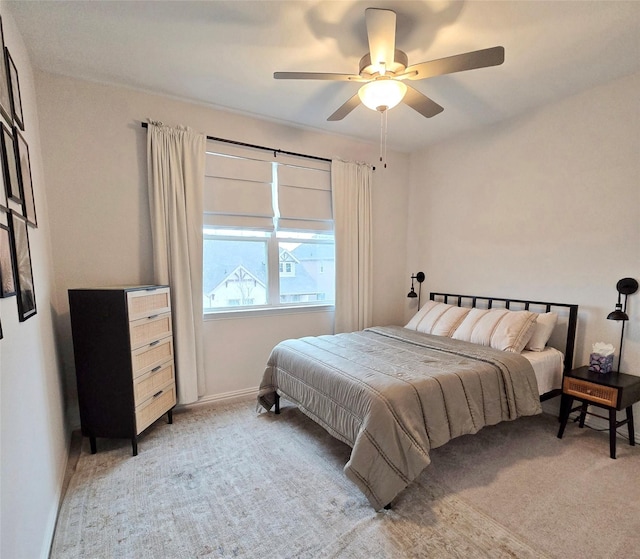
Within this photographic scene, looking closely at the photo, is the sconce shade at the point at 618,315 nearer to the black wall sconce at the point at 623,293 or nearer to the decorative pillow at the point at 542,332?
the black wall sconce at the point at 623,293

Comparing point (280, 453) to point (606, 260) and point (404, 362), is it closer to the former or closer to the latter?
point (404, 362)

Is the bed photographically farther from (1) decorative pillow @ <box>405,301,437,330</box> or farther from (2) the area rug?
(2) the area rug

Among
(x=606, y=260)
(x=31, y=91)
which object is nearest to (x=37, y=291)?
(x=31, y=91)

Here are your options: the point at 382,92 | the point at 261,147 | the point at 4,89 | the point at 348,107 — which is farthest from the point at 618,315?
the point at 4,89

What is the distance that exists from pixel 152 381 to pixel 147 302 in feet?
1.97

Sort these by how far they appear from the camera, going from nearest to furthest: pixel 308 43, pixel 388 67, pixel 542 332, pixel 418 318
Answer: pixel 388 67 → pixel 308 43 → pixel 542 332 → pixel 418 318

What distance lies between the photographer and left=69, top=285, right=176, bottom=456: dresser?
2150 millimetres

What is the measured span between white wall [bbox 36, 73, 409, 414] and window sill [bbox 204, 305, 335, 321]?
55 mm

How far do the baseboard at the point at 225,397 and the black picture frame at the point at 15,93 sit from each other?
92.6 inches

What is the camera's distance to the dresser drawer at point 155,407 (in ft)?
7.42

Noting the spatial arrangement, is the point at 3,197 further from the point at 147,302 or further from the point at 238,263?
the point at 238,263

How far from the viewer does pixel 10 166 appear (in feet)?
4.85

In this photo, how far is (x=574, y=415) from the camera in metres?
2.78

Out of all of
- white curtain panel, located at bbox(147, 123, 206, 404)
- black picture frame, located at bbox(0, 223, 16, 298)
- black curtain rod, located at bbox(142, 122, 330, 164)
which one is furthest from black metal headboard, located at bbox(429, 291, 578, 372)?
black picture frame, located at bbox(0, 223, 16, 298)
